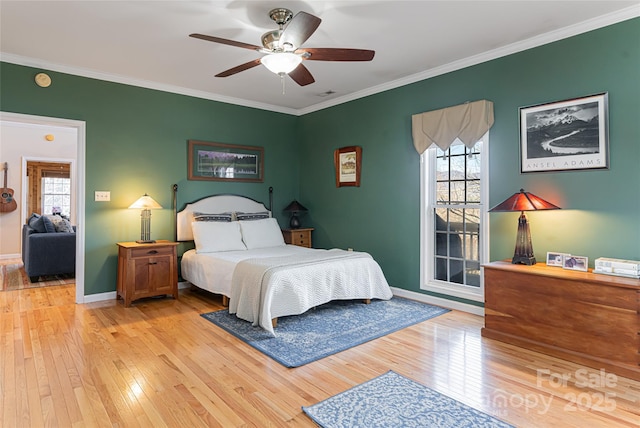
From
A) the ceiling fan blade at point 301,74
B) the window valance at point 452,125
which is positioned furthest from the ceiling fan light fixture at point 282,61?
the window valance at point 452,125

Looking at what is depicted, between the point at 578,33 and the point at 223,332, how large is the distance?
13.4 ft

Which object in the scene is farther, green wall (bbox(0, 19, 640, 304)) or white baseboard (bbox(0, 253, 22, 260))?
white baseboard (bbox(0, 253, 22, 260))

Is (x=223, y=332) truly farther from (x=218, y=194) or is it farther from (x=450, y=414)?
(x=218, y=194)

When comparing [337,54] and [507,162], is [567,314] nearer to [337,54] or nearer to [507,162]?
[507,162]

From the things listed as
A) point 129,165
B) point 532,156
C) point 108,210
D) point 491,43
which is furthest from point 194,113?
point 532,156

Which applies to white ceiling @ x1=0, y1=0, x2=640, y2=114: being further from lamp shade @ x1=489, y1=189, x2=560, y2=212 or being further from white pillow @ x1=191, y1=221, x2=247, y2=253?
white pillow @ x1=191, y1=221, x2=247, y2=253

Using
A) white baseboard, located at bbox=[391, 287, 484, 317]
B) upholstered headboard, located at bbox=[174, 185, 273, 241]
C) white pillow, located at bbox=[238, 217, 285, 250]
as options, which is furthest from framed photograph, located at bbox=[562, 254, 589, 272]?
upholstered headboard, located at bbox=[174, 185, 273, 241]

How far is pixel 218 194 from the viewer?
5.45 metres

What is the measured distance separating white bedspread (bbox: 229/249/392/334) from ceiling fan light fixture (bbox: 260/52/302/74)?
1722 millimetres

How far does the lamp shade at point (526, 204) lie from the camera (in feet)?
10.4

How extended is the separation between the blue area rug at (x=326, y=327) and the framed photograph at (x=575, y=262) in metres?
1.33

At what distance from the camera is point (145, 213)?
15.6 feet

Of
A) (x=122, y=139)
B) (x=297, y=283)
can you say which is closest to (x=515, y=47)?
(x=297, y=283)

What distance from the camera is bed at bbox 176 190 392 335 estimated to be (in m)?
3.46
